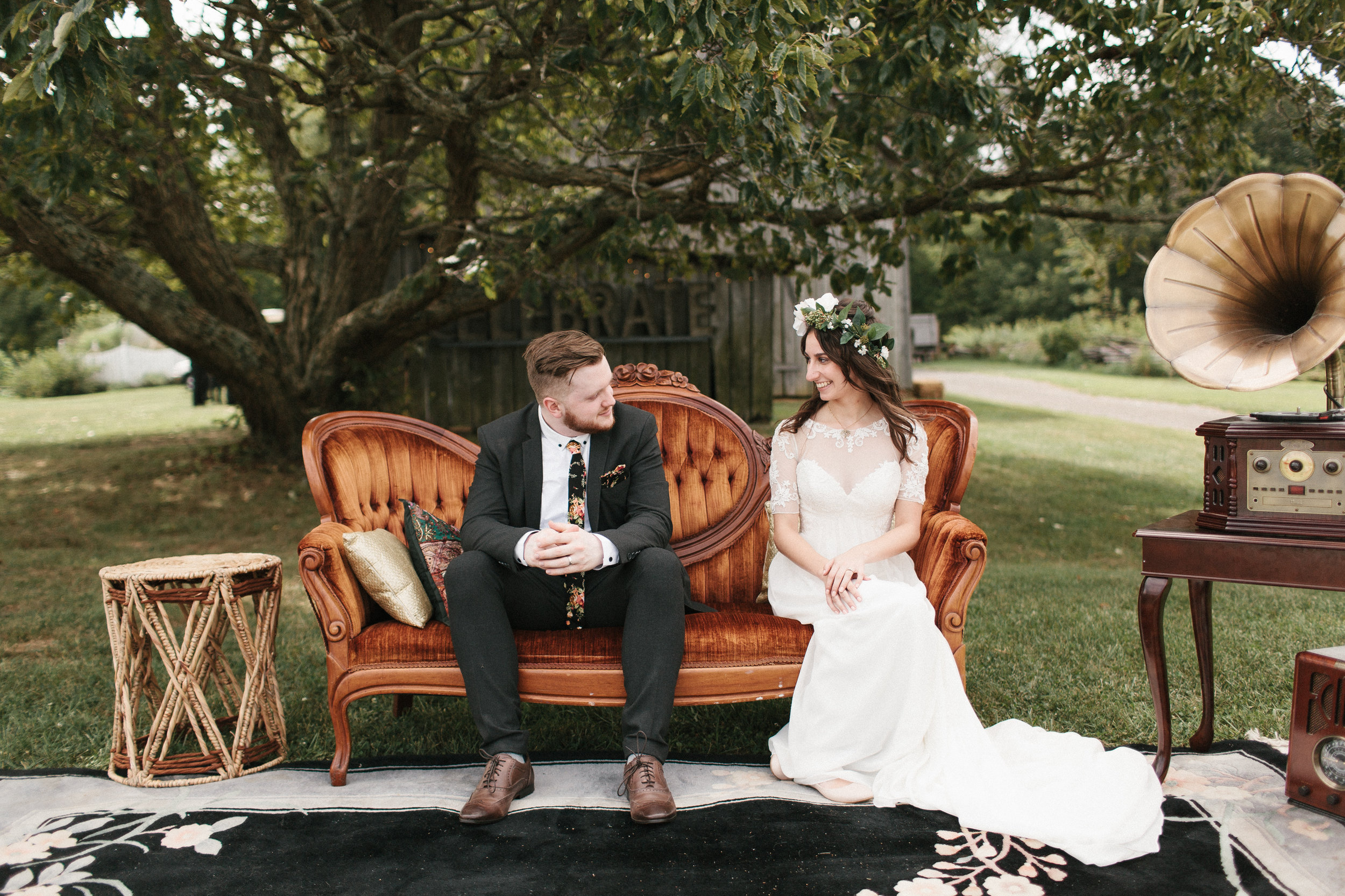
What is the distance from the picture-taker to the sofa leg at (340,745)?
299 centimetres

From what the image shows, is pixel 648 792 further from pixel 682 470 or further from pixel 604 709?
pixel 682 470

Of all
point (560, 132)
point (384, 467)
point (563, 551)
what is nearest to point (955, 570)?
point (563, 551)

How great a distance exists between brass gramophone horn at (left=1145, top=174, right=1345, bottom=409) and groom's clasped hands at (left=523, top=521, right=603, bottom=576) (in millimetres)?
1792

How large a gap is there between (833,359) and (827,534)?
623mm

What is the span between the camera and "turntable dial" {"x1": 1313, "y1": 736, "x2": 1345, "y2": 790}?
2607 mm

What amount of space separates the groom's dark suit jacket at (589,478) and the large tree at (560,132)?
1352 mm

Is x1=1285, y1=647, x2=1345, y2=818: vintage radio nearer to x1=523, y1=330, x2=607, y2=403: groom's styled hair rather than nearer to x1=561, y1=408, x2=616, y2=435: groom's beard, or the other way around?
x1=561, y1=408, x2=616, y2=435: groom's beard

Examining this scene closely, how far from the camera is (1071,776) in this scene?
280 centimetres

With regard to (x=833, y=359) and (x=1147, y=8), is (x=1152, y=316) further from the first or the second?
(x=1147, y=8)

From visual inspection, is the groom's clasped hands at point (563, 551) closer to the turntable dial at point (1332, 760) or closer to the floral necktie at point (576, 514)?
the floral necktie at point (576, 514)

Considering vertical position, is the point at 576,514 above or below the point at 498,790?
above

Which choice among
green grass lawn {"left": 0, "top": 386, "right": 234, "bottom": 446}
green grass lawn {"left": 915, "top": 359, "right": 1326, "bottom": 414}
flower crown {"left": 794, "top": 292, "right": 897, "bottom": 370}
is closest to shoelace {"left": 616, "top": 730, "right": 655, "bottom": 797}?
flower crown {"left": 794, "top": 292, "right": 897, "bottom": 370}

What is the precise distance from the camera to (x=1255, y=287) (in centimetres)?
268

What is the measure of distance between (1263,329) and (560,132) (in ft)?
12.4
